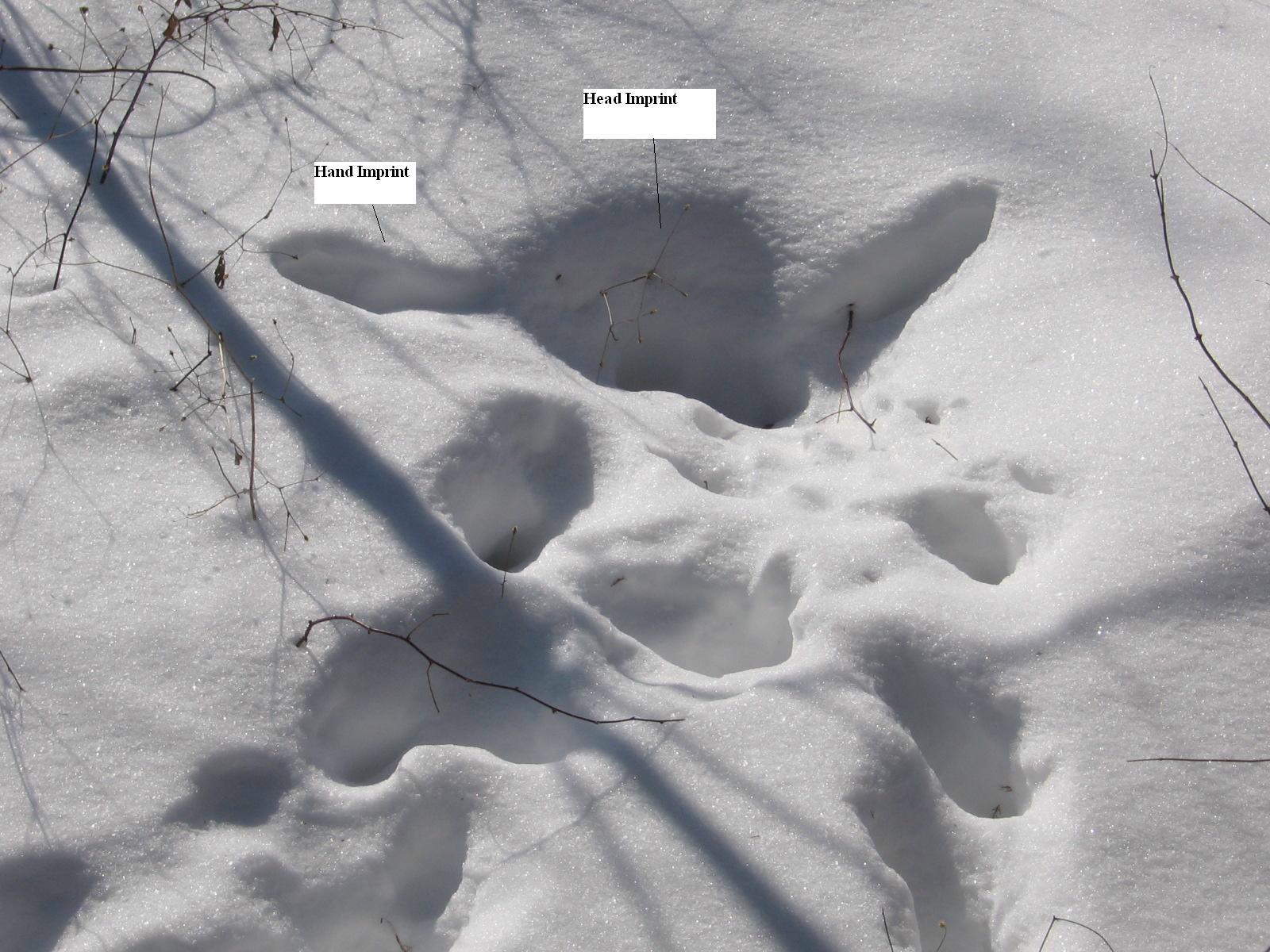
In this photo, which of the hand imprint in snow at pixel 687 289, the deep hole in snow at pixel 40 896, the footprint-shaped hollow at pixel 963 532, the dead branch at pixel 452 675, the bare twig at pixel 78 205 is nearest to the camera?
the deep hole in snow at pixel 40 896

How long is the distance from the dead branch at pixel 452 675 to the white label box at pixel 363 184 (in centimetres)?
113

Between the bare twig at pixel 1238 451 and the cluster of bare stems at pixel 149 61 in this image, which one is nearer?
the bare twig at pixel 1238 451

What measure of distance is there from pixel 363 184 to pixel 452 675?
51.2 inches

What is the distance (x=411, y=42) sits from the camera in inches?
113

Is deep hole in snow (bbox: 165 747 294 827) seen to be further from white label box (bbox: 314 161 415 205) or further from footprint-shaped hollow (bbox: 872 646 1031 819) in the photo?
white label box (bbox: 314 161 415 205)

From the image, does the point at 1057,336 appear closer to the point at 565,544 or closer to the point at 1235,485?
the point at 1235,485

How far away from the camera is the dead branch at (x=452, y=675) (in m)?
1.91

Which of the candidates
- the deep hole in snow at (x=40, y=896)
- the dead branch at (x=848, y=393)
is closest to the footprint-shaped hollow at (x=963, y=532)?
the dead branch at (x=848, y=393)

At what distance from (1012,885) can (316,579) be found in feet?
4.46

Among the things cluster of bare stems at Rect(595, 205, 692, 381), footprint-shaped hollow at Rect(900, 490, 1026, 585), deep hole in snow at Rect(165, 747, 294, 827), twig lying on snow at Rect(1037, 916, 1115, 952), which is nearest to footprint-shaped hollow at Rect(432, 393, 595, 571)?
cluster of bare stems at Rect(595, 205, 692, 381)

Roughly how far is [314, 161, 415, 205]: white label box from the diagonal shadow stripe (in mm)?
381

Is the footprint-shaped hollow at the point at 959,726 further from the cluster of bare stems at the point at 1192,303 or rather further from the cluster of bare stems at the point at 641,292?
the cluster of bare stems at the point at 641,292

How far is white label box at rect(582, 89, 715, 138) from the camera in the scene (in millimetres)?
2742

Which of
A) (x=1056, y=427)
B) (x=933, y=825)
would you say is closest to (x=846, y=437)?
(x=1056, y=427)
